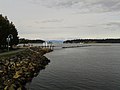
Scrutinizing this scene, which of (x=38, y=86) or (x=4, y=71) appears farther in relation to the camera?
(x=4, y=71)

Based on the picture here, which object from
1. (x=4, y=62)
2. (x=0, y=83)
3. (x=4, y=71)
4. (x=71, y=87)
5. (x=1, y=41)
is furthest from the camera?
(x=1, y=41)

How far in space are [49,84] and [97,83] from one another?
6.29 meters

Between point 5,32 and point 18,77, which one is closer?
point 18,77

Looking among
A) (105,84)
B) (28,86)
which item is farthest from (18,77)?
(105,84)

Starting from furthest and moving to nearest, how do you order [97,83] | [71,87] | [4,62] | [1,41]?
[1,41] < [4,62] < [97,83] < [71,87]

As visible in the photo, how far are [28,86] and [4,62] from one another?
12653 mm

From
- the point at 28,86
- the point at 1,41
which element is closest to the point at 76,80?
the point at 28,86

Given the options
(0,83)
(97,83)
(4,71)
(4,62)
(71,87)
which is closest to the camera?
(0,83)

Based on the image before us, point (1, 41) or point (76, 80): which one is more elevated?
point (1, 41)

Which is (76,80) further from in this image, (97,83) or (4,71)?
(4,71)

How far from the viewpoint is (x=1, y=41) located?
206ft

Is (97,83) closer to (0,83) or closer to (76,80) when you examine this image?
(76,80)

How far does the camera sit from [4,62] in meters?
39.3

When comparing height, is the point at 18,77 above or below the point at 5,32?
below
